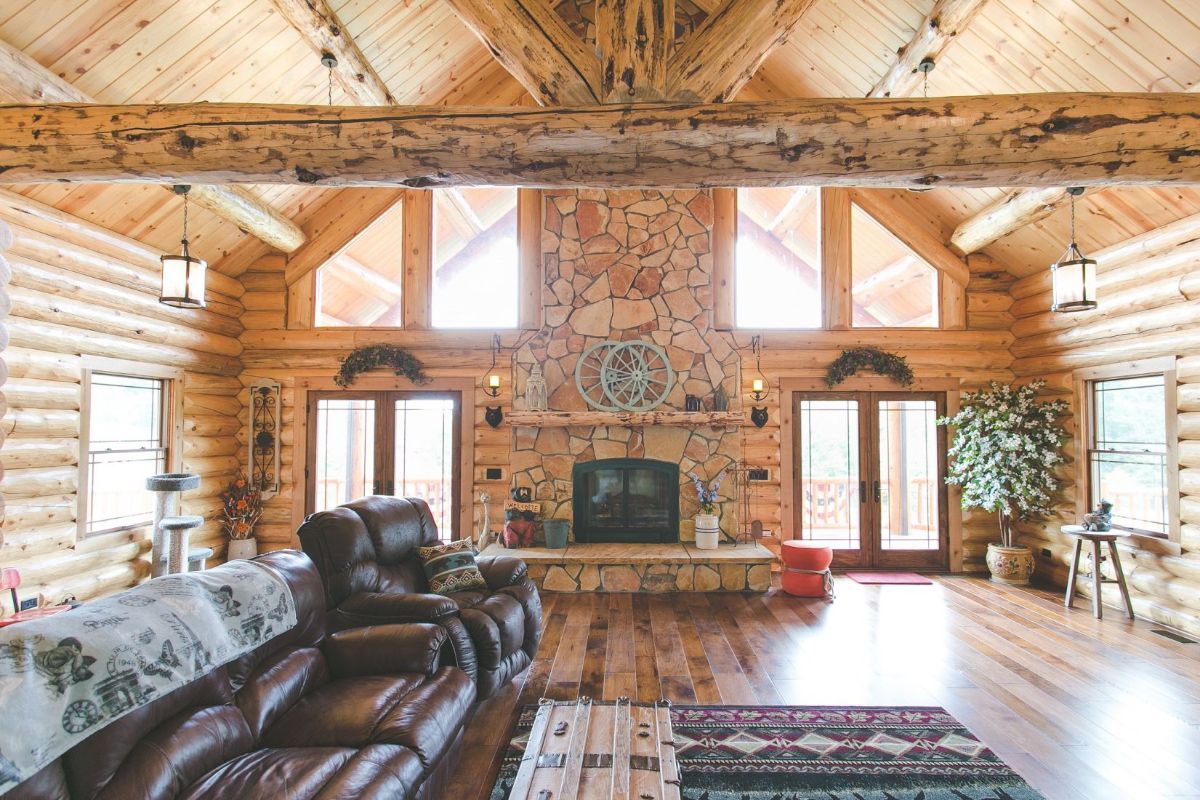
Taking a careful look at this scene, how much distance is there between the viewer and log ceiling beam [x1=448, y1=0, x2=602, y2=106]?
10.9 ft

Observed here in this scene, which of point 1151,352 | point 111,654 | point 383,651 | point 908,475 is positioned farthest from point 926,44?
point 111,654

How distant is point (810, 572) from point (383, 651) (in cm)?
405

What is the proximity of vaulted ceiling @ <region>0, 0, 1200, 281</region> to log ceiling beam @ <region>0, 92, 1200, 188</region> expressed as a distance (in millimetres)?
1200

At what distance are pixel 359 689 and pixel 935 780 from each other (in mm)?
2476

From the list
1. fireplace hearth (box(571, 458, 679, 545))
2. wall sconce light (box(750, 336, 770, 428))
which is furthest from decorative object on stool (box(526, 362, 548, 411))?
wall sconce light (box(750, 336, 770, 428))

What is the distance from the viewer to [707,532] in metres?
6.14

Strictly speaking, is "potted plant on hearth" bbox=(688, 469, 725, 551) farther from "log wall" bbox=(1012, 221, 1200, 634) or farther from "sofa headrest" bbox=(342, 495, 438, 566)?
"log wall" bbox=(1012, 221, 1200, 634)

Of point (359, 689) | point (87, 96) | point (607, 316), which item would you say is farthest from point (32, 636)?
point (607, 316)

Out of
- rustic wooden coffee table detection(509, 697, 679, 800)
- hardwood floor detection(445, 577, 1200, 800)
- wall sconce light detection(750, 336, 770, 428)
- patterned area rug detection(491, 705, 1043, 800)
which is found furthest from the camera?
wall sconce light detection(750, 336, 770, 428)

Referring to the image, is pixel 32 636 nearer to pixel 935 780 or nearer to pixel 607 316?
pixel 935 780

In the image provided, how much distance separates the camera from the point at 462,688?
268cm

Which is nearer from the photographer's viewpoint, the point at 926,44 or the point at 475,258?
the point at 926,44

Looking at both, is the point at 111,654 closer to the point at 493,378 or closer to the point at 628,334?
the point at 493,378

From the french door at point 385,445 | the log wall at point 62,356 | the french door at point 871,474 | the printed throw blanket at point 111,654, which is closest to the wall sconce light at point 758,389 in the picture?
the french door at point 871,474
